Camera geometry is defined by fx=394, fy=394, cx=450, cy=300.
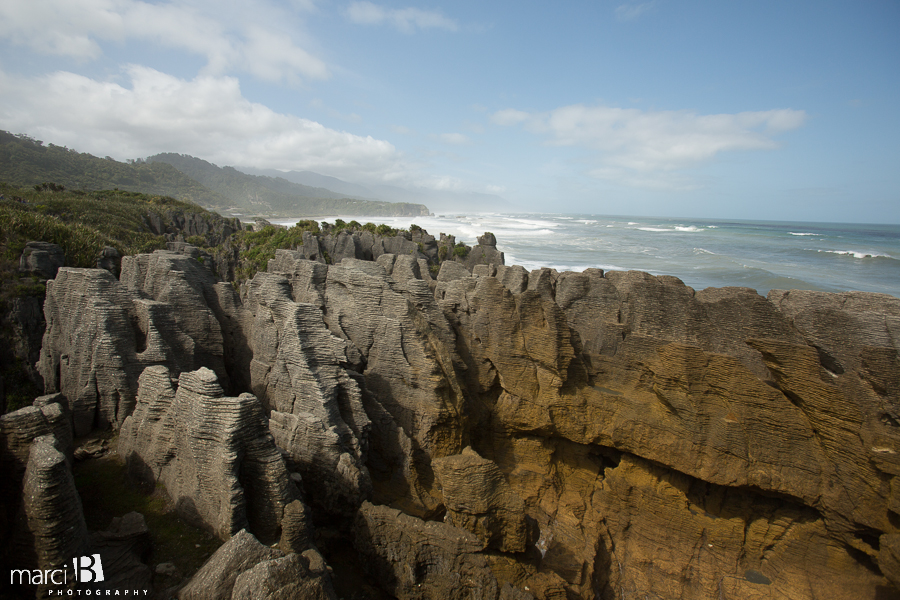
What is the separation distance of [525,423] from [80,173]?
463ft

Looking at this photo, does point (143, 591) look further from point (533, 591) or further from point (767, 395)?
point (767, 395)

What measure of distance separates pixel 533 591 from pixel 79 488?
8115 millimetres

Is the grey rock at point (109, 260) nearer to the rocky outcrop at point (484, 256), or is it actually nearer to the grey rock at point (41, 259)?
the grey rock at point (41, 259)

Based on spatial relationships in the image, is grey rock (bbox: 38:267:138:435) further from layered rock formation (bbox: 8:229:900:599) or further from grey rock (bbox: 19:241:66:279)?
grey rock (bbox: 19:241:66:279)

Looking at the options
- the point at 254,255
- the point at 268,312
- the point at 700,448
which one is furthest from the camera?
the point at 254,255

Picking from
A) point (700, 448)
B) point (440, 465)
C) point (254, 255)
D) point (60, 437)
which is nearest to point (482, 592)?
point (440, 465)

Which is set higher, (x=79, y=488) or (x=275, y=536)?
(x=79, y=488)

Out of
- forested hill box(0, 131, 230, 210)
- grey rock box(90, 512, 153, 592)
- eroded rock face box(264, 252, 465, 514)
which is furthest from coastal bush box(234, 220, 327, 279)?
forested hill box(0, 131, 230, 210)

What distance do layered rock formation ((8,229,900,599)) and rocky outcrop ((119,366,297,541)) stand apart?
0.14 feet

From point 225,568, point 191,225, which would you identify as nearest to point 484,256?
point 225,568

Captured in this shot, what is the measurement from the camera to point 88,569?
502 cm

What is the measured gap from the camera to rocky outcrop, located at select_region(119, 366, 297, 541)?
613 cm

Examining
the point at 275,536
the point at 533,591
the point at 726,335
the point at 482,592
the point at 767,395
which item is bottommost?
the point at 533,591

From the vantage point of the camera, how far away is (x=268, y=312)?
10.4 m
